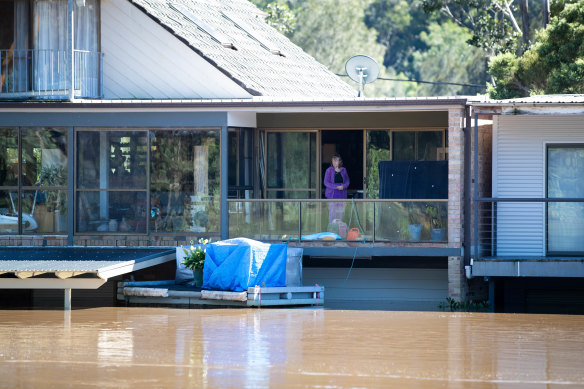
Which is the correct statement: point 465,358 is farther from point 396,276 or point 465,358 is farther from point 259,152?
point 259,152

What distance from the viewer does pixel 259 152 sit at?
75.5 feet

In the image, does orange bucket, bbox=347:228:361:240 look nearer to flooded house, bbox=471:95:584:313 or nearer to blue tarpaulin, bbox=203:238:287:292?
blue tarpaulin, bbox=203:238:287:292

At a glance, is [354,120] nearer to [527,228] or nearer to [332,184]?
[332,184]

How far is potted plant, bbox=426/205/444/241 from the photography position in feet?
64.9

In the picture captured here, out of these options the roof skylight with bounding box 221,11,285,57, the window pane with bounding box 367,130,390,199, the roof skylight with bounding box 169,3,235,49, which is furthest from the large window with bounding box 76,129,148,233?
the roof skylight with bounding box 221,11,285,57

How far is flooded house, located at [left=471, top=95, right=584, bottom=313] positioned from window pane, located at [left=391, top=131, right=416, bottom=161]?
309cm

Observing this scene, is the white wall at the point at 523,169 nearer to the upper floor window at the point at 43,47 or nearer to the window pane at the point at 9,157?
the upper floor window at the point at 43,47

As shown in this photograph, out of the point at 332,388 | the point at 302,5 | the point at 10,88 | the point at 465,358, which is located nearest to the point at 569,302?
the point at 465,358

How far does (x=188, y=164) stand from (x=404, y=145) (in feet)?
17.1

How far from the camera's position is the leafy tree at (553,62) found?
88.8 ft

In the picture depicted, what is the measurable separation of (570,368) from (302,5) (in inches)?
2155

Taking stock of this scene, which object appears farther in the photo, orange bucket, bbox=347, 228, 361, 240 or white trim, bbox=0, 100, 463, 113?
orange bucket, bbox=347, 228, 361, 240

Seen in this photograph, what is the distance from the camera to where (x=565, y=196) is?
19.8 m

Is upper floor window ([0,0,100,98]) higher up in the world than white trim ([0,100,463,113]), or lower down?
higher up
